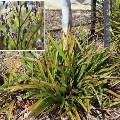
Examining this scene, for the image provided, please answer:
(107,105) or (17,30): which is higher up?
(17,30)

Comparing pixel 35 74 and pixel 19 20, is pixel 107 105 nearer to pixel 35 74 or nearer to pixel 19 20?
pixel 35 74

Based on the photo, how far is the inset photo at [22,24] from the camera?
4.32 meters

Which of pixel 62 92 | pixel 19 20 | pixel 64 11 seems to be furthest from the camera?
pixel 64 11

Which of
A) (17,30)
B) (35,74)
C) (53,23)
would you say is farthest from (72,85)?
(53,23)

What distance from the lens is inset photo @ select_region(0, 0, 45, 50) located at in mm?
4321

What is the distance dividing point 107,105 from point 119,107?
17 cm

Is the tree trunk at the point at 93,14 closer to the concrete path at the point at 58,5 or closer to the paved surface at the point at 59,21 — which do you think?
the paved surface at the point at 59,21

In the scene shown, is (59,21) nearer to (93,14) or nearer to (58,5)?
(58,5)

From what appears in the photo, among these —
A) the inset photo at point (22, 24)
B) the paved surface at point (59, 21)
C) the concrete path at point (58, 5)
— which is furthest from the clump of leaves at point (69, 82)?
the concrete path at point (58, 5)

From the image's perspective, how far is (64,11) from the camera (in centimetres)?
516

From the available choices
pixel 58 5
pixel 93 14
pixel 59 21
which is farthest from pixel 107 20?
pixel 58 5

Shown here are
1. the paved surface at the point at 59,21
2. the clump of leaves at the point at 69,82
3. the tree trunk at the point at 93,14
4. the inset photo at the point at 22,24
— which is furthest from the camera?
the paved surface at the point at 59,21

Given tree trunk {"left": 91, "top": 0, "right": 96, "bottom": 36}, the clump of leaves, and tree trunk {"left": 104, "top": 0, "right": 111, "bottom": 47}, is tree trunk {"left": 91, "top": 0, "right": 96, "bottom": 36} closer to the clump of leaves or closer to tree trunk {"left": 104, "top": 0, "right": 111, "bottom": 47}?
tree trunk {"left": 104, "top": 0, "right": 111, "bottom": 47}

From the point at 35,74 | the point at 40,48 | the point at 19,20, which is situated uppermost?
the point at 19,20
